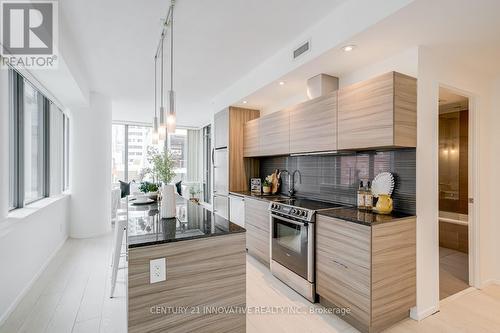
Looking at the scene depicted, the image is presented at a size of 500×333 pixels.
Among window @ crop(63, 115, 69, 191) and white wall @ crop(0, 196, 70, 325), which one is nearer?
white wall @ crop(0, 196, 70, 325)

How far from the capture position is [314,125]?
2938 mm

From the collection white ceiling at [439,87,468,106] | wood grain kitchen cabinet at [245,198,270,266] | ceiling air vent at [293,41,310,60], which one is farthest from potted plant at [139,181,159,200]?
white ceiling at [439,87,468,106]

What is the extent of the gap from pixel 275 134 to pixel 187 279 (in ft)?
8.43

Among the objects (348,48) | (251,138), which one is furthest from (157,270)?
(251,138)

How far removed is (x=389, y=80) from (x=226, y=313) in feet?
7.19

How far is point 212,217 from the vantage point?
80.0 inches

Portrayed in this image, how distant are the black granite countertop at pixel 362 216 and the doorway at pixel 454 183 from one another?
2.05 metres

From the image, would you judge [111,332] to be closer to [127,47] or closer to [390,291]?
[390,291]

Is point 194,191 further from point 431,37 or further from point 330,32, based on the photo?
point 431,37

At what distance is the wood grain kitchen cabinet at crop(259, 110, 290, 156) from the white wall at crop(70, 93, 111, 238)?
10.2 ft

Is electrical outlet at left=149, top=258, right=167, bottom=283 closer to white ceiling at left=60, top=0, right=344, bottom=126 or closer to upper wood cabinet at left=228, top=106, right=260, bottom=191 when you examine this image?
white ceiling at left=60, top=0, right=344, bottom=126

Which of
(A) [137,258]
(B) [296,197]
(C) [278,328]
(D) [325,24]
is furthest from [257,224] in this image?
(D) [325,24]

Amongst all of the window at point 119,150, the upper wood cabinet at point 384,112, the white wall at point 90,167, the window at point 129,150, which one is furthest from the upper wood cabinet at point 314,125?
the window at point 119,150

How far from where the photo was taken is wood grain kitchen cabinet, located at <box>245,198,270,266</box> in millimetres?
3318
